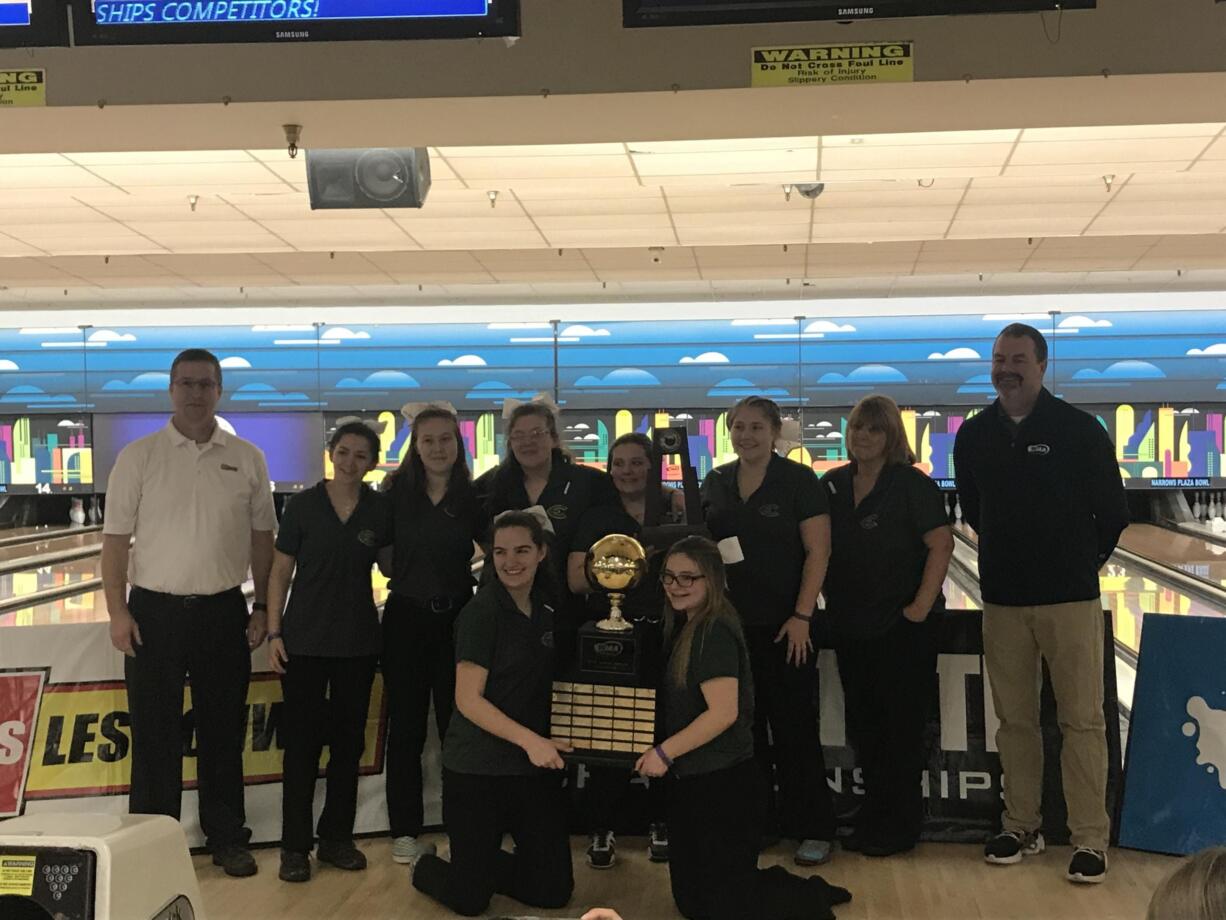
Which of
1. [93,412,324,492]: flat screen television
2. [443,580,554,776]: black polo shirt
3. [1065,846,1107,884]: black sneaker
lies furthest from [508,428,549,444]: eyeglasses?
[93,412,324,492]: flat screen television

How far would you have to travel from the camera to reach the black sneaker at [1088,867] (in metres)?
3.30

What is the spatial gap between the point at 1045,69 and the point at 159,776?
116 inches

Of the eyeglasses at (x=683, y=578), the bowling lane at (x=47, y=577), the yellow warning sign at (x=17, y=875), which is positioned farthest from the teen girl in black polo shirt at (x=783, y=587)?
the bowling lane at (x=47, y=577)

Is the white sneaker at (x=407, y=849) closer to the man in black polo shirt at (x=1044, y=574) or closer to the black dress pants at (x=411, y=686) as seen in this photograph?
the black dress pants at (x=411, y=686)

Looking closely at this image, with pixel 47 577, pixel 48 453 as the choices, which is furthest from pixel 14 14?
pixel 48 453

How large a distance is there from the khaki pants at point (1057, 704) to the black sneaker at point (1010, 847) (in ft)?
0.10

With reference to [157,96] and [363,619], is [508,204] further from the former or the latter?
[363,619]

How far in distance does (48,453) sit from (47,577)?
2.63 meters

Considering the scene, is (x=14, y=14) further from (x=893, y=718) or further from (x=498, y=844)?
(x=893, y=718)

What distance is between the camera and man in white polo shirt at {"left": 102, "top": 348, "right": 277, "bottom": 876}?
3.39 metres

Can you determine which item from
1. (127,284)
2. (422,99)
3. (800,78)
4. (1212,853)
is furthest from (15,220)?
(1212,853)

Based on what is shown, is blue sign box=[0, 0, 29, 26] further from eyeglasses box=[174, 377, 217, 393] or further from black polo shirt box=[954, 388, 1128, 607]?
black polo shirt box=[954, 388, 1128, 607]

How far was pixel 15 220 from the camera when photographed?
6.29 m

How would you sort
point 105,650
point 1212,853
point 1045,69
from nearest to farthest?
point 1212,853 → point 1045,69 → point 105,650
